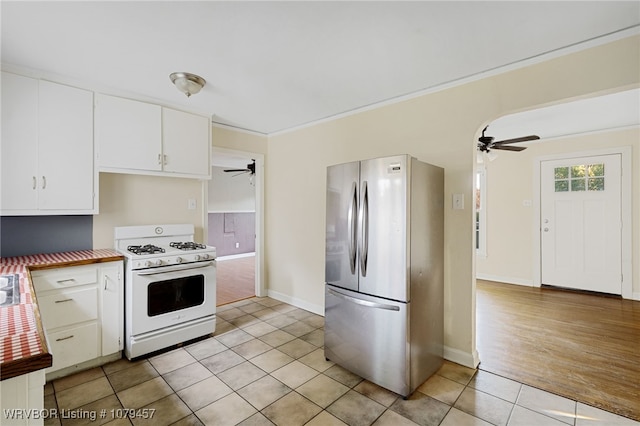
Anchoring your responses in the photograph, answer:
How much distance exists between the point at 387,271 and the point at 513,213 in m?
4.17

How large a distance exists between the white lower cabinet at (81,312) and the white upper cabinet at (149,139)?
0.96 m

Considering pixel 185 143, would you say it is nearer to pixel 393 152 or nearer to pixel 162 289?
pixel 162 289

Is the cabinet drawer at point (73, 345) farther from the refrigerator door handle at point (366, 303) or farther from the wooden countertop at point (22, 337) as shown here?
the refrigerator door handle at point (366, 303)

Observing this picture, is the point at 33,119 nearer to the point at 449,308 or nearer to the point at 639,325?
the point at 449,308

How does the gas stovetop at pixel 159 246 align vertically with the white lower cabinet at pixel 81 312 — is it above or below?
above

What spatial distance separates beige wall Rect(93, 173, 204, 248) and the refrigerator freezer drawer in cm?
202

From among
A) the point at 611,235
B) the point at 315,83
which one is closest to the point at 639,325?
the point at 611,235

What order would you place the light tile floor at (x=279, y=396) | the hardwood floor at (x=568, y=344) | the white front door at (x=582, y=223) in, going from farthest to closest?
the white front door at (x=582, y=223) < the hardwood floor at (x=568, y=344) < the light tile floor at (x=279, y=396)

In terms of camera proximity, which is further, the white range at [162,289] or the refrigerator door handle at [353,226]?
the white range at [162,289]

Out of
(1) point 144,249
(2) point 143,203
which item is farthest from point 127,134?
(1) point 144,249

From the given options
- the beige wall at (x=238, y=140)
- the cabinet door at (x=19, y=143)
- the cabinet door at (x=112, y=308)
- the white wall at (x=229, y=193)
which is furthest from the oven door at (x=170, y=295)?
the white wall at (x=229, y=193)

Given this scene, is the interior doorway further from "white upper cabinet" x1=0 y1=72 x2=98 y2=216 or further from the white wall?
"white upper cabinet" x1=0 y1=72 x2=98 y2=216

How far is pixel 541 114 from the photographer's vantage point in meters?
3.55

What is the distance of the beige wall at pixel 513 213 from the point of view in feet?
16.2
